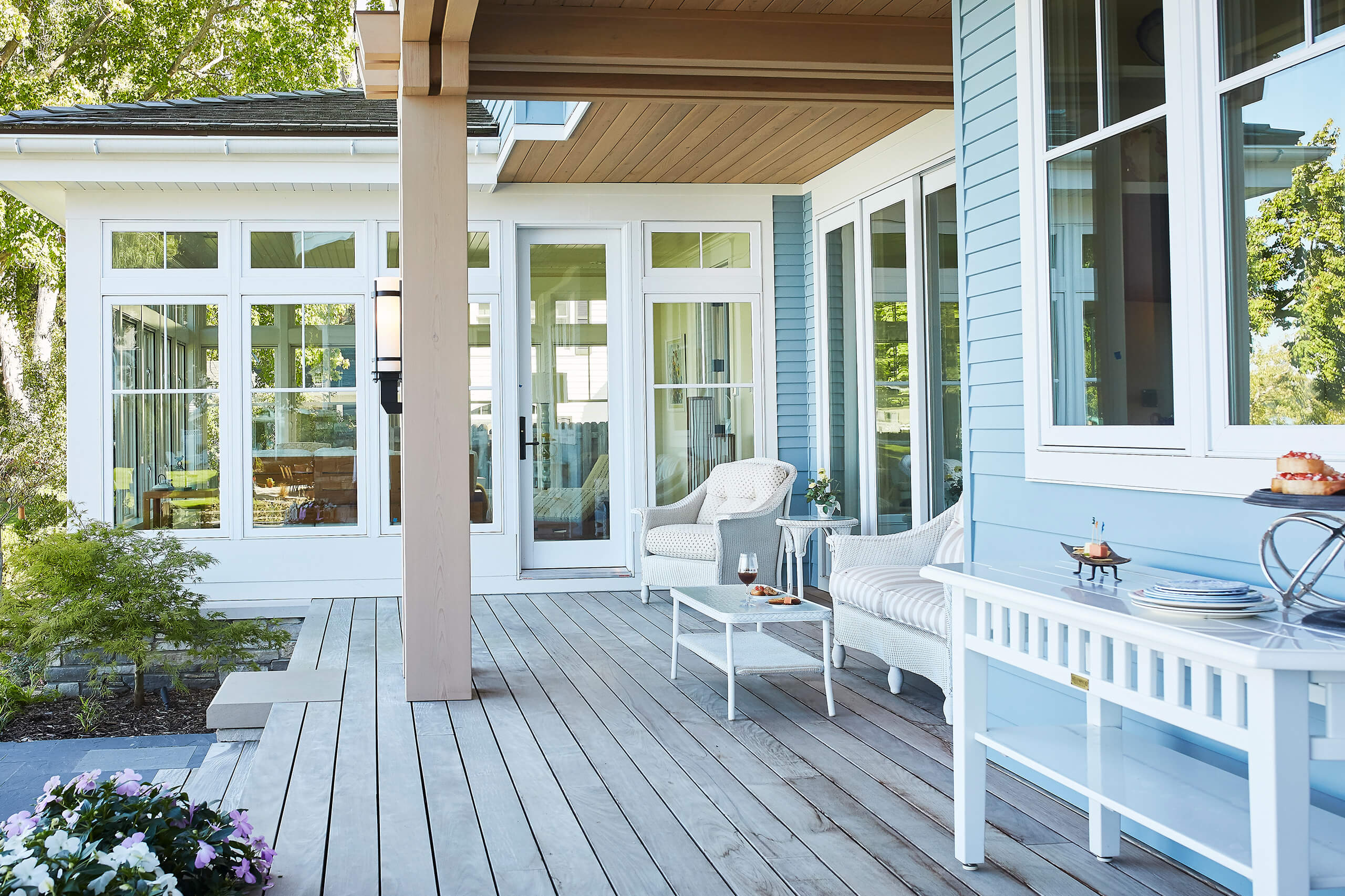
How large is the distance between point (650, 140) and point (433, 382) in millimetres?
2470

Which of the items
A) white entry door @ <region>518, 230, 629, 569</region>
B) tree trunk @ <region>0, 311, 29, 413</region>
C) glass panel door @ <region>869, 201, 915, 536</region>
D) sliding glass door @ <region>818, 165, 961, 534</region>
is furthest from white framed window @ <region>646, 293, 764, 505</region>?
tree trunk @ <region>0, 311, 29, 413</region>

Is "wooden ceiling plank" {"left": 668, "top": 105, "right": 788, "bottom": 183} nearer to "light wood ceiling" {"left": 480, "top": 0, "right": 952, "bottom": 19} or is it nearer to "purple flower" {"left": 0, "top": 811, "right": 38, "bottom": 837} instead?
"light wood ceiling" {"left": 480, "top": 0, "right": 952, "bottom": 19}

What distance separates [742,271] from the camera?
7.50 metres

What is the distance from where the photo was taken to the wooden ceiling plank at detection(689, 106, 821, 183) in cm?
564

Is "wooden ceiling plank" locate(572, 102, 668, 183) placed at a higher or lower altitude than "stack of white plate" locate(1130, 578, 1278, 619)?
higher

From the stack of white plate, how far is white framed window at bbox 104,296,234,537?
20.3ft

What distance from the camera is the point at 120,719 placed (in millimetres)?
5449

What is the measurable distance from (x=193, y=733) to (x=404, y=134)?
118 inches

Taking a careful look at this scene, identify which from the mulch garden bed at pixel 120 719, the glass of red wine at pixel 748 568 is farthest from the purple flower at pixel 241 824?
the mulch garden bed at pixel 120 719

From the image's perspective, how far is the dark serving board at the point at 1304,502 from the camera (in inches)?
70.6

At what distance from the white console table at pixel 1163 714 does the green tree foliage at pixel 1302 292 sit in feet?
1.56

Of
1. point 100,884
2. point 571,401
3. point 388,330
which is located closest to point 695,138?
point 571,401

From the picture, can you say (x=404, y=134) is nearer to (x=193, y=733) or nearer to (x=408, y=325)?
(x=408, y=325)

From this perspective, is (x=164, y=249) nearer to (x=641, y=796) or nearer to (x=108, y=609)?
(x=108, y=609)
